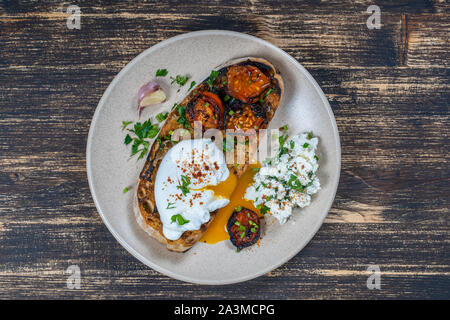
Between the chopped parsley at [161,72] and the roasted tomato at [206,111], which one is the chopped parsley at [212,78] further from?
the chopped parsley at [161,72]

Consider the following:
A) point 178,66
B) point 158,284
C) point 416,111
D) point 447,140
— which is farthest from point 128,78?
point 447,140

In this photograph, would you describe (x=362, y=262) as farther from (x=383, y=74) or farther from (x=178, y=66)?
(x=178, y=66)

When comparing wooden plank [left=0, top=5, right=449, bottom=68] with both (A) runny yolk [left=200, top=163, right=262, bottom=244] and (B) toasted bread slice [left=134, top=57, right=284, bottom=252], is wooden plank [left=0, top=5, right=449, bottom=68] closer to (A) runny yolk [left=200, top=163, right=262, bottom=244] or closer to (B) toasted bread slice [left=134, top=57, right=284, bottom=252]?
(B) toasted bread slice [left=134, top=57, right=284, bottom=252]

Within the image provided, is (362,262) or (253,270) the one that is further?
(362,262)

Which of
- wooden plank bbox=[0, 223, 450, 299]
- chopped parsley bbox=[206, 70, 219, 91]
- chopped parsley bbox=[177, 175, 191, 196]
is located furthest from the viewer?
wooden plank bbox=[0, 223, 450, 299]

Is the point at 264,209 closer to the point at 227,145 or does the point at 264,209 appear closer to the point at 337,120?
the point at 227,145

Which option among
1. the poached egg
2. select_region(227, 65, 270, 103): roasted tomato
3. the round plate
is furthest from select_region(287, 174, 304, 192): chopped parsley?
select_region(227, 65, 270, 103): roasted tomato

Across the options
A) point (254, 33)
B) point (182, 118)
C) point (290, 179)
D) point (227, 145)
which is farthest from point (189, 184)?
point (254, 33)
